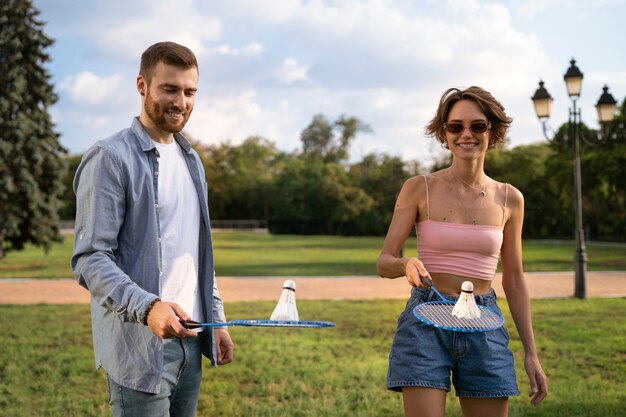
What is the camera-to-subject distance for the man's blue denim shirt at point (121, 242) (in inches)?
102

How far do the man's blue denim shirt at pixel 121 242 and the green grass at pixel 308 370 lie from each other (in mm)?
3832

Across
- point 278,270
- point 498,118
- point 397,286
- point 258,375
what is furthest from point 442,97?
point 278,270

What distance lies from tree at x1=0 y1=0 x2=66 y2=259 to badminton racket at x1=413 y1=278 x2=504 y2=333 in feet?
77.3

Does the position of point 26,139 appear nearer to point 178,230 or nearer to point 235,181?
point 178,230

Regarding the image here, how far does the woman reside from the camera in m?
2.93

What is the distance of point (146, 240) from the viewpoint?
2.68 meters

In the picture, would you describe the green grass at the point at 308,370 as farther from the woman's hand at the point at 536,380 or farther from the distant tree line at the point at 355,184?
the distant tree line at the point at 355,184

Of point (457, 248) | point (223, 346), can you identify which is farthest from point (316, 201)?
point (457, 248)

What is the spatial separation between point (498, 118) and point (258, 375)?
17.4ft

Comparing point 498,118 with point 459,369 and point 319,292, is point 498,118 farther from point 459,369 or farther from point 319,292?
point 319,292

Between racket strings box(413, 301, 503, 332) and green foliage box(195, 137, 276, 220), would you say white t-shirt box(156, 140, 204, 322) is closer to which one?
racket strings box(413, 301, 503, 332)

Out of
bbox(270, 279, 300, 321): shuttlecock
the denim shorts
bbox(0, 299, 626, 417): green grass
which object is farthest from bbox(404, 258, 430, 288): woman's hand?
bbox(0, 299, 626, 417): green grass

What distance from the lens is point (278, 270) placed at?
23.2m

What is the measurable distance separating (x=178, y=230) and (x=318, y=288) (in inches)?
563
